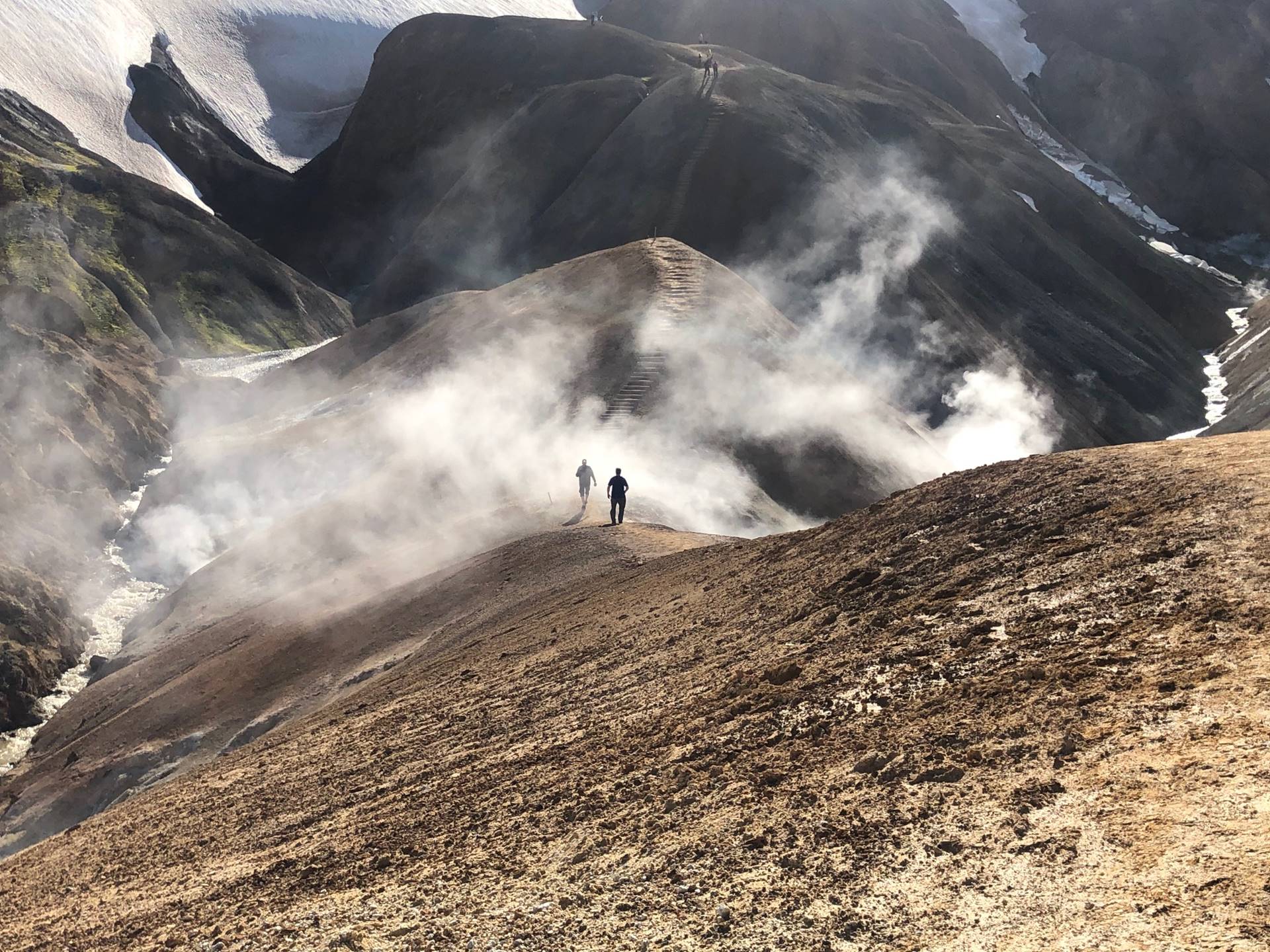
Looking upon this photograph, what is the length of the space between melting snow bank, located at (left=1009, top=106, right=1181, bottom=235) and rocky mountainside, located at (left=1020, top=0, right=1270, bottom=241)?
3.58m

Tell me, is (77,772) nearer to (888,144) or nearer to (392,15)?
(888,144)

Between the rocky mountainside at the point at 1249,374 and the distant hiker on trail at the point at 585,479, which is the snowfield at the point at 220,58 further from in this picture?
the rocky mountainside at the point at 1249,374

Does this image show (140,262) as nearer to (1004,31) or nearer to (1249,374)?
(1249,374)

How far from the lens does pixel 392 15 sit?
5330 inches

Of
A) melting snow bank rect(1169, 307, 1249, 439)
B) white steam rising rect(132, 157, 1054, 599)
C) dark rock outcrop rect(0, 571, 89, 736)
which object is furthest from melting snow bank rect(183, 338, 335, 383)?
melting snow bank rect(1169, 307, 1249, 439)

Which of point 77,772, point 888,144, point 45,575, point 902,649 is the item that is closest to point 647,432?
point 77,772

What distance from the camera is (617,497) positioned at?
68.9 feet

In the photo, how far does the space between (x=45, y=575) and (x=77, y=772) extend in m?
13.0

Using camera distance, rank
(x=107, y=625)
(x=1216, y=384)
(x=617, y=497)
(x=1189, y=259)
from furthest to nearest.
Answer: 1. (x=1189, y=259)
2. (x=1216, y=384)
3. (x=107, y=625)
4. (x=617, y=497)

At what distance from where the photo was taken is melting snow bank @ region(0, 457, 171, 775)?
77.6 ft

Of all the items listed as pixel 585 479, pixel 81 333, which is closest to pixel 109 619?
pixel 585 479

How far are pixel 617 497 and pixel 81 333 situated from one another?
34605mm

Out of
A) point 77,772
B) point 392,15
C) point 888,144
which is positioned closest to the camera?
point 77,772

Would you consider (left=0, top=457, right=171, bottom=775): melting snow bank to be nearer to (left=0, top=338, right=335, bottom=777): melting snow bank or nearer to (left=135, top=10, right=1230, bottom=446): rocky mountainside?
(left=0, top=338, right=335, bottom=777): melting snow bank
